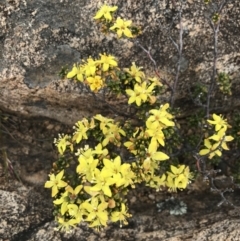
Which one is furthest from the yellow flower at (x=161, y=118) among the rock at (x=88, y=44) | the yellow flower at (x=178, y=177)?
the rock at (x=88, y=44)

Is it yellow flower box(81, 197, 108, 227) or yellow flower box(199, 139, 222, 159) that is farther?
yellow flower box(199, 139, 222, 159)

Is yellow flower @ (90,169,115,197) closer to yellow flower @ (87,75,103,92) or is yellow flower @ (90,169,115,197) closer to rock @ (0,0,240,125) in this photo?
yellow flower @ (87,75,103,92)

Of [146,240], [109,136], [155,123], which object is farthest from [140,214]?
[155,123]

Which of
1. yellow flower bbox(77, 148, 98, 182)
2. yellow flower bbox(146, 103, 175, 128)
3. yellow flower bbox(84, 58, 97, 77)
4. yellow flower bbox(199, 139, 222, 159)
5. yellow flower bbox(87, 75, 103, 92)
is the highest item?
yellow flower bbox(84, 58, 97, 77)

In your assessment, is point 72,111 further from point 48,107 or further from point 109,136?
point 109,136

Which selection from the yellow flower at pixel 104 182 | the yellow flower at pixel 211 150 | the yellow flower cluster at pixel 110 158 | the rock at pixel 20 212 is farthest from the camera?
the rock at pixel 20 212

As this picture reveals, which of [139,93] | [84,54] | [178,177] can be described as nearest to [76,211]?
[178,177]

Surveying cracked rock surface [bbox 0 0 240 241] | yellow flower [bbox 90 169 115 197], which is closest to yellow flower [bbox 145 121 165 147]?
yellow flower [bbox 90 169 115 197]

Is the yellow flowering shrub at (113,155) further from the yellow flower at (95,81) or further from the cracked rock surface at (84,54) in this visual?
the cracked rock surface at (84,54)
